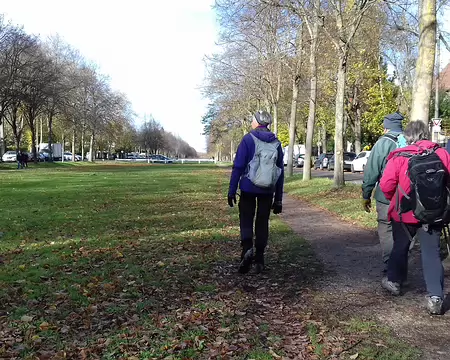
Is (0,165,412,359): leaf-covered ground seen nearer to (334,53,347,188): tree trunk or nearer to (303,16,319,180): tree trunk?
(334,53,347,188): tree trunk

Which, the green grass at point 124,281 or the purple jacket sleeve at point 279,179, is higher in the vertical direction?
the purple jacket sleeve at point 279,179

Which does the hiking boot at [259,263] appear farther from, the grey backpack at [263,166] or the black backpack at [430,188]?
the black backpack at [430,188]

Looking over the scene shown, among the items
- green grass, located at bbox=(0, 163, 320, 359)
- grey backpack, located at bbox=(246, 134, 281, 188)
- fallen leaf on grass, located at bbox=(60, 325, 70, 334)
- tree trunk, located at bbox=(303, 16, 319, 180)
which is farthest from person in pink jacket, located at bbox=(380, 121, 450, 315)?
tree trunk, located at bbox=(303, 16, 319, 180)

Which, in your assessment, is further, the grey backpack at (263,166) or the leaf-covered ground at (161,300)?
the grey backpack at (263,166)

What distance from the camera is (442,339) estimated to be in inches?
152

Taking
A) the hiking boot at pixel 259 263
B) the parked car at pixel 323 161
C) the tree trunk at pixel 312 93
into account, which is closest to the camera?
the hiking boot at pixel 259 263

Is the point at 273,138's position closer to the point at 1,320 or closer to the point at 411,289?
the point at 411,289

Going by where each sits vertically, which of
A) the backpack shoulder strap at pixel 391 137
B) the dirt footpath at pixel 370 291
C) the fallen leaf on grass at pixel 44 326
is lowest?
the fallen leaf on grass at pixel 44 326

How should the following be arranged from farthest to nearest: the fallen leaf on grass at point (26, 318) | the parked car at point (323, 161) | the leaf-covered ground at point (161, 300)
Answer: the parked car at point (323, 161) → the fallen leaf on grass at point (26, 318) → the leaf-covered ground at point (161, 300)

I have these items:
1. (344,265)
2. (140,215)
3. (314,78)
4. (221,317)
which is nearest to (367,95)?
(314,78)

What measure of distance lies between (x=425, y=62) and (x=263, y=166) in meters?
4.93

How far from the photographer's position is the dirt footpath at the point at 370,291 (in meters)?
3.99

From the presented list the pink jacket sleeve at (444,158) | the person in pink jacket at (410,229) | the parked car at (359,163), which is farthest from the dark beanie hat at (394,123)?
the parked car at (359,163)

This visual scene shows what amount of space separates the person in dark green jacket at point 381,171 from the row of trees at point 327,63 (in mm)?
3471
